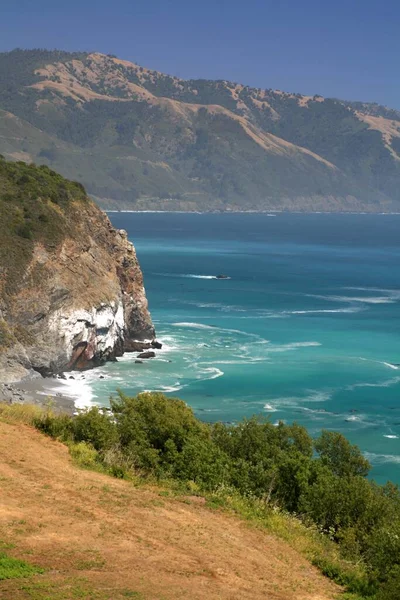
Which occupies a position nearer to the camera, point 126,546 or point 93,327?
point 126,546

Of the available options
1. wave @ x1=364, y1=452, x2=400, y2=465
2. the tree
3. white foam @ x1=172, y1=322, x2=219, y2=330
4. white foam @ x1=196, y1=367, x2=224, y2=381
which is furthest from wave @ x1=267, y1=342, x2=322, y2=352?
the tree

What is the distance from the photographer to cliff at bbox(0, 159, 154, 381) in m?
71.2

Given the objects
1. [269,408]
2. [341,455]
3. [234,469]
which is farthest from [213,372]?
[234,469]

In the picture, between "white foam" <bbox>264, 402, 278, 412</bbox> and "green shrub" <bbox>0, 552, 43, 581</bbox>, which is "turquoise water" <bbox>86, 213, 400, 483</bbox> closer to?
"white foam" <bbox>264, 402, 278, 412</bbox>

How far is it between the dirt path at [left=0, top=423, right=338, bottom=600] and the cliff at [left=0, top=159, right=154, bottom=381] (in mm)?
43530

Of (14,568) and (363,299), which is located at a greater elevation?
(363,299)

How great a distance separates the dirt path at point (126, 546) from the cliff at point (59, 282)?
1714 inches

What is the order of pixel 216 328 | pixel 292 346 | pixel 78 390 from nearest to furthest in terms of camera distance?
pixel 78 390 < pixel 292 346 < pixel 216 328

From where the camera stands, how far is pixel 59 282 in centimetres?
7531

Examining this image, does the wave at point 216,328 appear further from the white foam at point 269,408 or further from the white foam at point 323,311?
the white foam at point 269,408

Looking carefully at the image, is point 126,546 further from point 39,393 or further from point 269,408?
point 269,408

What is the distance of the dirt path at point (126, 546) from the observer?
18.5 m

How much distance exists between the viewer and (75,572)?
18.9 metres

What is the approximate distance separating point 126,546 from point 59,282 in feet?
184
